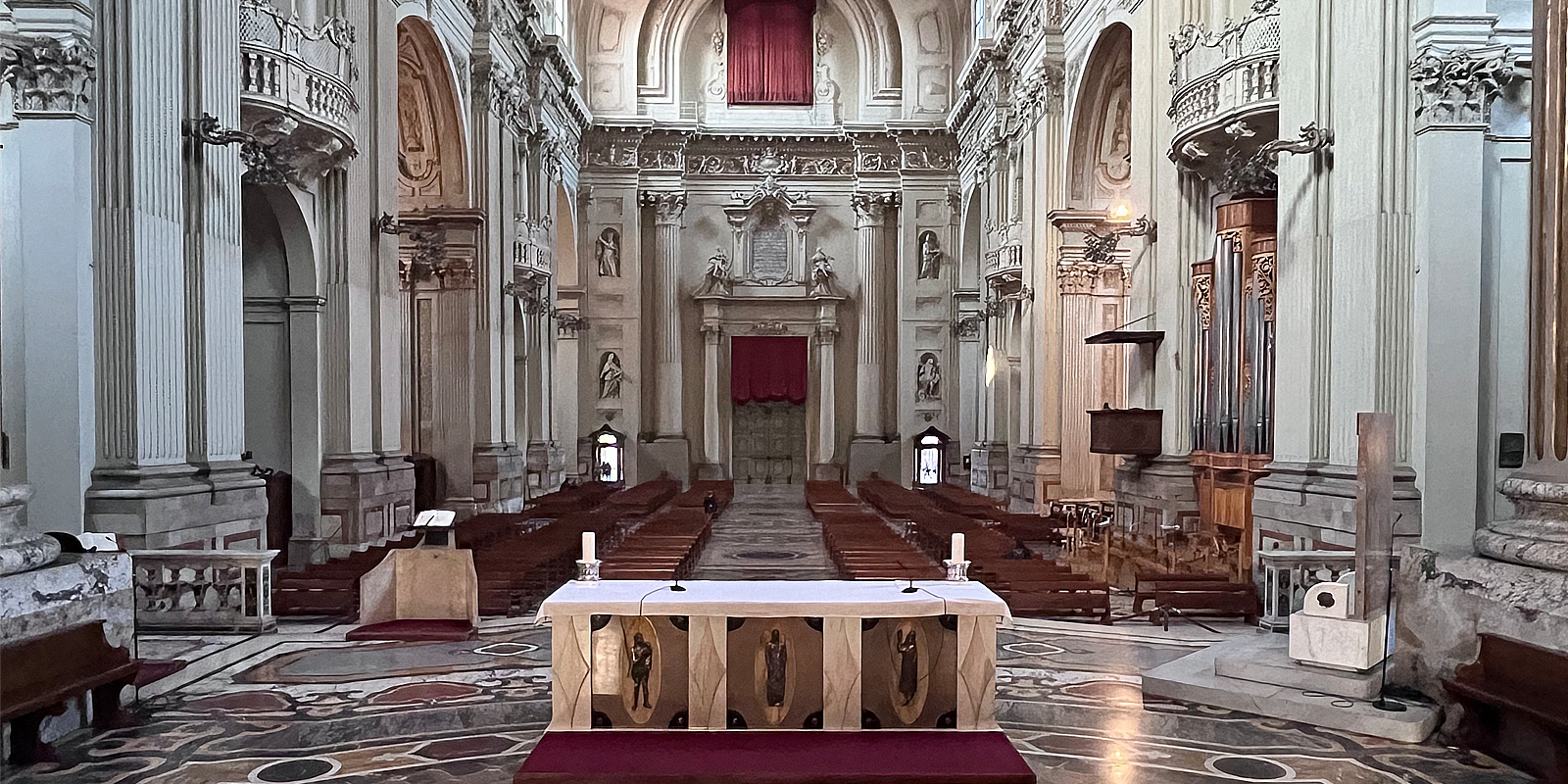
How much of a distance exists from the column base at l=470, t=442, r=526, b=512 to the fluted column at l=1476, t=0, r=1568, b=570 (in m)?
15.7

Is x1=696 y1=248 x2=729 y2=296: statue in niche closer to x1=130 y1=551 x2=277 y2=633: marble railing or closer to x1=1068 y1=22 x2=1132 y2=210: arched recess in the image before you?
x1=1068 y1=22 x2=1132 y2=210: arched recess

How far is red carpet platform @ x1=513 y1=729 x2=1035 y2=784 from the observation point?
16.6 feet

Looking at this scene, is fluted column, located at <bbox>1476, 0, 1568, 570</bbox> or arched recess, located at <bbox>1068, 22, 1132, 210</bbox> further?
arched recess, located at <bbox>1068, 22, 1132, 210</bbox>

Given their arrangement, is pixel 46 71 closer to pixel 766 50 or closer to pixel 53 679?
pixel 53 679

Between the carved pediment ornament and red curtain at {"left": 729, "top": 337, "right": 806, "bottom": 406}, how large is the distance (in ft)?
72.4

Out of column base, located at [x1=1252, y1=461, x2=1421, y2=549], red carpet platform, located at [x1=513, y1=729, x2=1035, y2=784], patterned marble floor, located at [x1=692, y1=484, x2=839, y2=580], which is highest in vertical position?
column base, located at [x1=1252, y1=461, x2=1421, y2=549]

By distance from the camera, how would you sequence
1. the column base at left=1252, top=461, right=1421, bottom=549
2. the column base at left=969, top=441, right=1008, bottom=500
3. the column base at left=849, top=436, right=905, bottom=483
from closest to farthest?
the column base at left=1252, top=461, right=1421, bottom=549
the column base at left=969, top=441, right=1008, bottom=500
the column base at left=849, top=436, right=905, bottom=483

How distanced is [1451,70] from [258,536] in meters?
11.3

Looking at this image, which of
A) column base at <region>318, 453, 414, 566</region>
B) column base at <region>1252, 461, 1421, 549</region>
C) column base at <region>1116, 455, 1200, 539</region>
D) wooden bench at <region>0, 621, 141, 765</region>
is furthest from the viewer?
column base at <region>1116, 455, 1200, 539</region>

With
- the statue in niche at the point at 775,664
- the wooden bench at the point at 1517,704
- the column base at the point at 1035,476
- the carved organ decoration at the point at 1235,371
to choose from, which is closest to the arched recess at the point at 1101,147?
the column base at the point at 1035,476

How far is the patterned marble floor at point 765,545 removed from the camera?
515 inches

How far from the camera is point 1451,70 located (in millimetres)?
8695

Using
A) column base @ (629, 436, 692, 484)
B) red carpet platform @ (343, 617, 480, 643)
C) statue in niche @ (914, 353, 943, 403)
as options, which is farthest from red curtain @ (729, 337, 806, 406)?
red carpet platform @ (343, 617, 480, 643)

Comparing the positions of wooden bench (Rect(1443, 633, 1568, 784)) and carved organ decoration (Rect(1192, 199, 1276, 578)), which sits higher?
carved organ decoration (Rect(1192, 199, 1276, 578))
